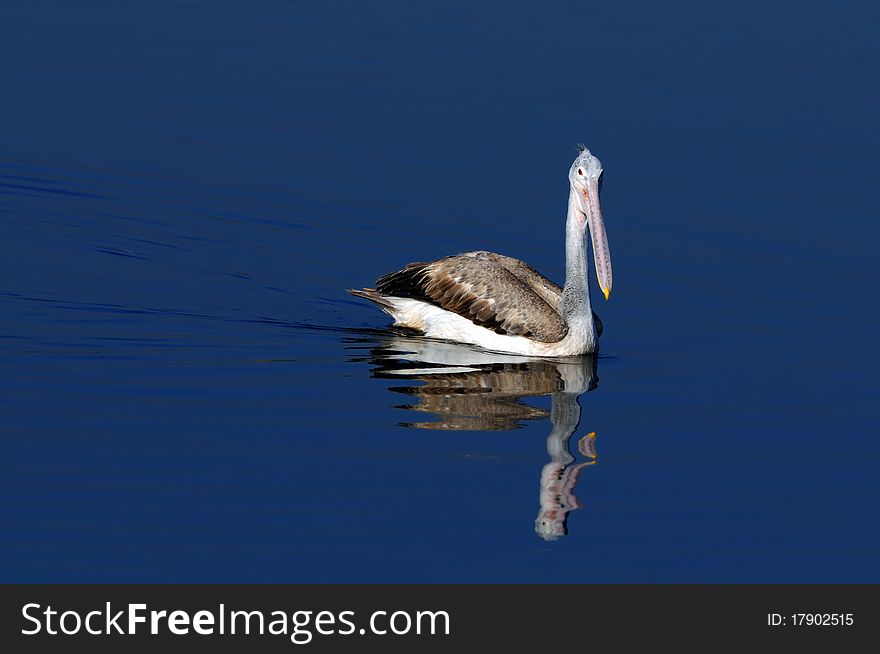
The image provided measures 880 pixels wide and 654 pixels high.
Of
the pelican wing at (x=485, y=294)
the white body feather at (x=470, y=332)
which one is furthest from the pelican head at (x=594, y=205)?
the pelican wing at (x=485, y=294)

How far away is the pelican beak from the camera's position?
12125 mm

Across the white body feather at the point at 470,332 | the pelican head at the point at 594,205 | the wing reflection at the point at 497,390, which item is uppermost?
the pelican head at the point at 594,205

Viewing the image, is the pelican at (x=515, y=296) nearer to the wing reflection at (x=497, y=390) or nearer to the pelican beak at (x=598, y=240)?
the pelican beak at (x=598, y=240)

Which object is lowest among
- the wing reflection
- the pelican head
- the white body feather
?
the wing reflection

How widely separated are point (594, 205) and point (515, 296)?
3.19ft

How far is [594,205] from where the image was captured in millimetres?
12180

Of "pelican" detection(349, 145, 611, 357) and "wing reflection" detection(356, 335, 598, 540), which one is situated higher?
"pelican" detection(349, 145, 611, 357)

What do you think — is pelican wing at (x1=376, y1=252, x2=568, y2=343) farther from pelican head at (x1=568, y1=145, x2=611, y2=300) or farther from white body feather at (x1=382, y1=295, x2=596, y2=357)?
pelican head at (x1=568, y1=145, x2=611, y2=300)

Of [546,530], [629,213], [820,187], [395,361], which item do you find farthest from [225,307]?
[820,187]

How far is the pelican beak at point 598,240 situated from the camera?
1212 cm

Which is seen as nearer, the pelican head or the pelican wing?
the pelican head

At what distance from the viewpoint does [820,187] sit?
1559 cm

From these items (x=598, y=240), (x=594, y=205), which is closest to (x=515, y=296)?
(x=598, y=240)

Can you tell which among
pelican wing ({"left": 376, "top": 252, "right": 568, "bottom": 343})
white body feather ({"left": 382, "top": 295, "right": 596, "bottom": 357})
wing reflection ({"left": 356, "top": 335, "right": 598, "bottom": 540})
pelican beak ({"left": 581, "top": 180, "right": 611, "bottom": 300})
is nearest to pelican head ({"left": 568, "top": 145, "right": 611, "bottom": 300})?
pelican beak ({"left": 581, "top": 180, "right": 611, "bottom": 300})
